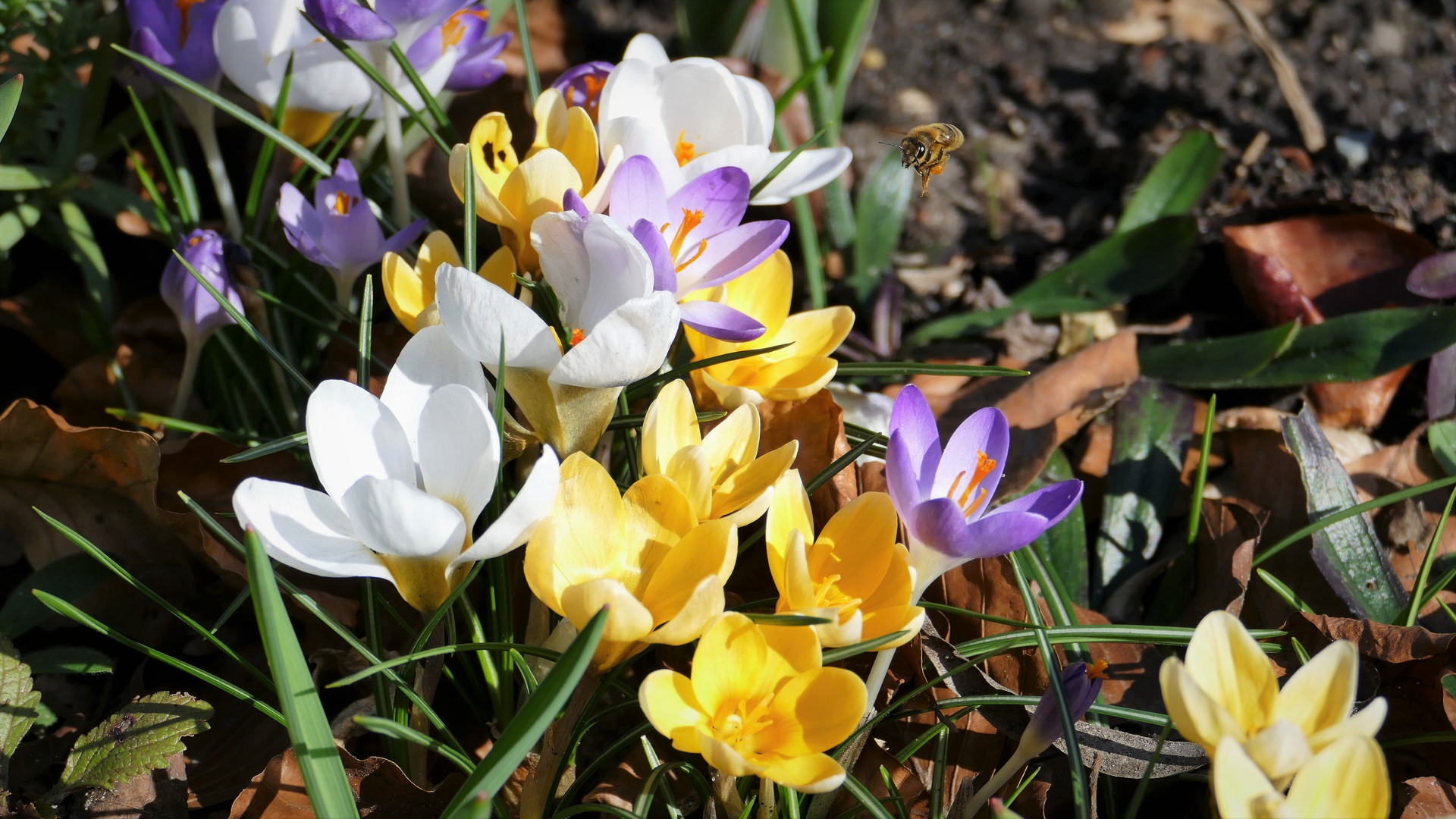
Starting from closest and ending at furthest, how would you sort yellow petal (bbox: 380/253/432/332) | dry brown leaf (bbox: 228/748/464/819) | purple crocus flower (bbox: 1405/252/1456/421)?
dry brown leaf (bbox: 228/748/464/819), yellow petal (bbox: 380/253/432/332), purple crocus flower (bbox: 1405/252/1456/421)

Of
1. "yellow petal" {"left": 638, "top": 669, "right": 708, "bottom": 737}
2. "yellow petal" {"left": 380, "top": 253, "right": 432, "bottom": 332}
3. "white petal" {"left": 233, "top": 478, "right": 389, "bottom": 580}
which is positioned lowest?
"yellow petal" {"left": 638, "top": 669, "right": 708, "bottom": 737}

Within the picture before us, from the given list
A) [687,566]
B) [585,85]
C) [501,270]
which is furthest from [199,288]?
[687,566]

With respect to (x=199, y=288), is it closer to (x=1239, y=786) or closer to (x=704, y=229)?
(x=704, y=229)

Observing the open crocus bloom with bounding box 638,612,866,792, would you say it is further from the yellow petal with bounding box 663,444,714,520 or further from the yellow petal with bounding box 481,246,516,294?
the yellow petal with bounding box 481,246,516,294

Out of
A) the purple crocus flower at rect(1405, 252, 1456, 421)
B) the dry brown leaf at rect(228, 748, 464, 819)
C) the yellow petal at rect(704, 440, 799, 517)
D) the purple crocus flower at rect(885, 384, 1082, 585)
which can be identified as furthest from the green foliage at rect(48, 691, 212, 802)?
the purple crocus flower at rect(1405, 252, 1456, 421)

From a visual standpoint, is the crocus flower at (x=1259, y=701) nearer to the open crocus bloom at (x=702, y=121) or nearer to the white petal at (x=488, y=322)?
the white petal at (x=488, y=322)
